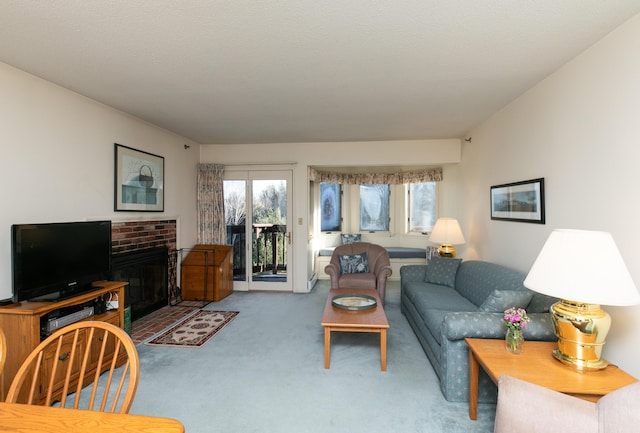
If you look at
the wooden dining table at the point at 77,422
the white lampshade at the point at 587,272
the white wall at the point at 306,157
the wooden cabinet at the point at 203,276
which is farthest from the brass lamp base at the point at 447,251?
the wooden dining table at the point at 77,422

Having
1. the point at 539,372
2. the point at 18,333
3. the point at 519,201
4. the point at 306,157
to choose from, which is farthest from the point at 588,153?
the point at 18,333

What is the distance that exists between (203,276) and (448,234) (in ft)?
12.1

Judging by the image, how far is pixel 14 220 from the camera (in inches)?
98.9

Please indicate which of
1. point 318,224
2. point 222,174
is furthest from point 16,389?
point 318,224

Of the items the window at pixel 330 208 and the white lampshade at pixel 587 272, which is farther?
the window at pixel 330 208

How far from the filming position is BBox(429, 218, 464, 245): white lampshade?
14.5ft

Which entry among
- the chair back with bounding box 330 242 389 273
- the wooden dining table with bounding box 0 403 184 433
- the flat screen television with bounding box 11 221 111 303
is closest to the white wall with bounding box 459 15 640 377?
the chair back with bounding box 330 242 389 273

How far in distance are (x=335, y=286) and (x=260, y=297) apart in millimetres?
1357

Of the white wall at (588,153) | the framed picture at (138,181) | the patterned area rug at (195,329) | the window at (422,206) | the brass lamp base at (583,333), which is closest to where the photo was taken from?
the brass lamp base at (583,333)

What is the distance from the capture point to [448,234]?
4.44 metres

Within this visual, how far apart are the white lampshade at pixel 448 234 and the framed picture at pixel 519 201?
2.31ft

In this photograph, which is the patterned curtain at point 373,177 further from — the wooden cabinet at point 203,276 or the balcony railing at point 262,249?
the wooden cabinet at point 203,276

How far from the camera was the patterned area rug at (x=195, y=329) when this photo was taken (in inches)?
130

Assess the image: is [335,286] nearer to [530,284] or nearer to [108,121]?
[530,284]
